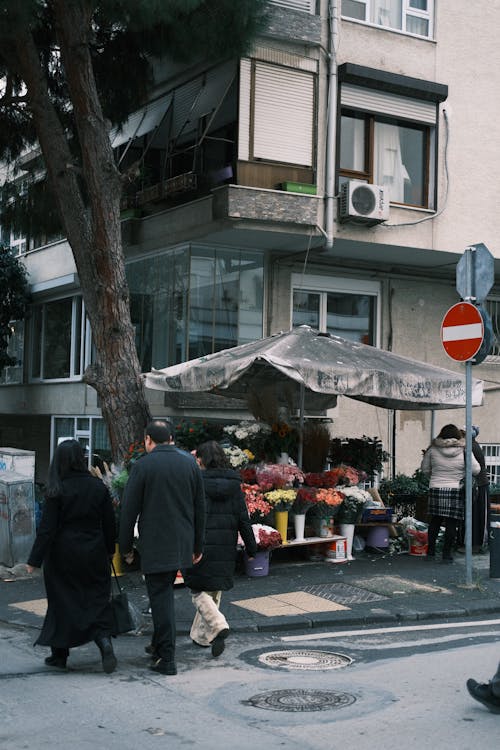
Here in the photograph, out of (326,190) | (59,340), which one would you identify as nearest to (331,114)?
(326,190)

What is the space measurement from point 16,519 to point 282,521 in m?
3.23

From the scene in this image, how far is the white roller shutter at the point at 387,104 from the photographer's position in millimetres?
16094

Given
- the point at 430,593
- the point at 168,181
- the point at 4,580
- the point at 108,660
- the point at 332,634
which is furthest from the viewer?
the point at 168,181

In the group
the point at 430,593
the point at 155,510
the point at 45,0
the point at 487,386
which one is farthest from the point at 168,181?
the point at 155,510

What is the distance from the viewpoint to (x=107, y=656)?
22.6ft

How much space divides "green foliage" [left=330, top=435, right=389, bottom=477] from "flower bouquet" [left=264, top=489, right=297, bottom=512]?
7.60 ft

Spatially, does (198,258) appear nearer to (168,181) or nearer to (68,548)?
(168,181)

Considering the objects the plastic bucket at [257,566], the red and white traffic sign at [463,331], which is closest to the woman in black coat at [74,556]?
the plastic bucket at [257,566]

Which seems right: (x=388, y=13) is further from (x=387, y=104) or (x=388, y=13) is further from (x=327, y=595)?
(x=327, y=595)

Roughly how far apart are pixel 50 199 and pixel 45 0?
153 inches

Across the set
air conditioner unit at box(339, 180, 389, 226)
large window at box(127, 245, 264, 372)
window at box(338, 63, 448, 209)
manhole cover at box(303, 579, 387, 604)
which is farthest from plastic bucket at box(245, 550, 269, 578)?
window at box(338, 63, 448, 209)

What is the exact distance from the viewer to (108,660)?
22.5 ft

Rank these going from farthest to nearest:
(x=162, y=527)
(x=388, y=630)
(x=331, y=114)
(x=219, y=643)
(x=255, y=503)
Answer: (x=331, y=114) → (x=255, y=503) → (x=388, y=630) → (x=219, y=643) → (x=162, y=527)

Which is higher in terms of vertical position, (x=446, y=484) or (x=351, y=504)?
(x=446, y=484)
